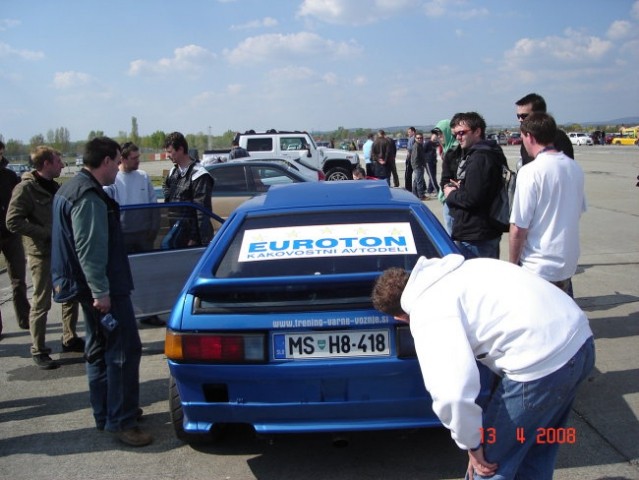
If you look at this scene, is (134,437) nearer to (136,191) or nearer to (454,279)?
(454,279)

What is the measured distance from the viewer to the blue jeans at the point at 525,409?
198 cm

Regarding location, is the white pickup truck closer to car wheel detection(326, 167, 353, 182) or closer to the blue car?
car wheel detection(326, 167, 353, 182)

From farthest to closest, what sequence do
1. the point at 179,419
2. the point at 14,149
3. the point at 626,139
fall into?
the point at 14,149 < the point at 626,139 < the point at 179,419

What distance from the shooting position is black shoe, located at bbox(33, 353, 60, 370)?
499 cm

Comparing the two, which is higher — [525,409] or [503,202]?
[503,202]

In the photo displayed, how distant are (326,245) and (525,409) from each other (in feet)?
4.90

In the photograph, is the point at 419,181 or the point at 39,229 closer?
the point at 39,229

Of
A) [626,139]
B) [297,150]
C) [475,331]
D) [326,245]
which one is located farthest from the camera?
[626,139]

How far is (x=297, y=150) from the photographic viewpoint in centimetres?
1861

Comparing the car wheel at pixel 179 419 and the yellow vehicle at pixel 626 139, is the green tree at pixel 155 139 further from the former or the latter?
the car wheel at pixel 179 419

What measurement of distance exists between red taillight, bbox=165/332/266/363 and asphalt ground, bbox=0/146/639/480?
0.54 m

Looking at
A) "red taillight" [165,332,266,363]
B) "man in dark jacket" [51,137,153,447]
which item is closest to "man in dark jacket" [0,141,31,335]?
"man in dark jacket" [51,137,153,447]

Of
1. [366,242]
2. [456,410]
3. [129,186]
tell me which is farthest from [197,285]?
[129,186]
